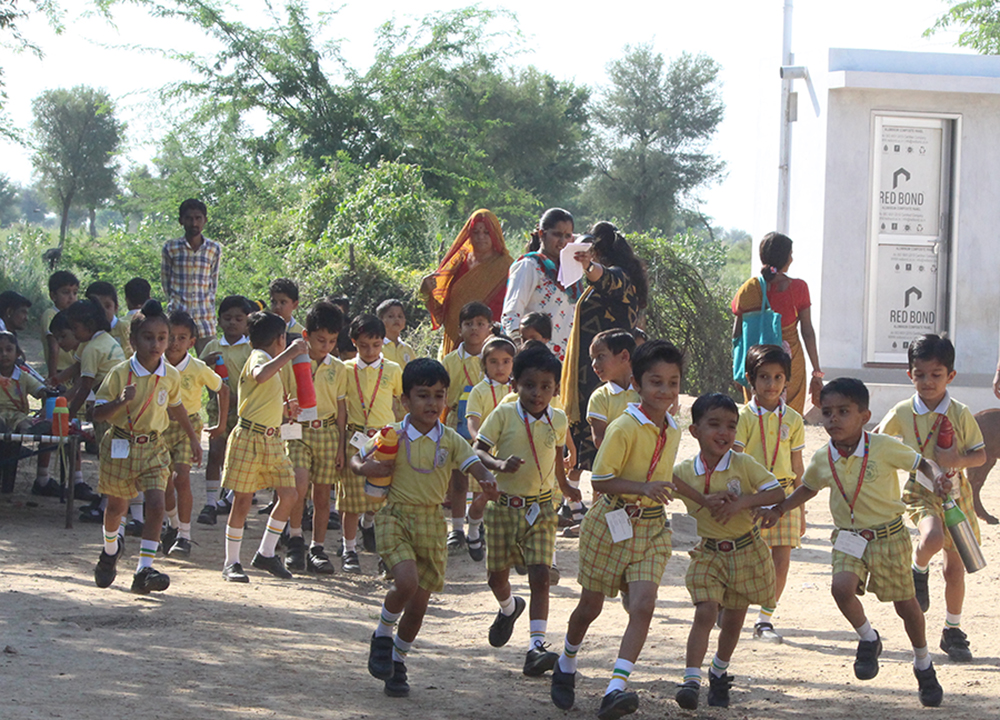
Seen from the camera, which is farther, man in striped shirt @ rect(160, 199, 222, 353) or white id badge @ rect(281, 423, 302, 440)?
man in striped shirt @ rect(160, 199, 222, 353)

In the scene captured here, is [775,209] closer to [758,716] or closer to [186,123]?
[758,716]

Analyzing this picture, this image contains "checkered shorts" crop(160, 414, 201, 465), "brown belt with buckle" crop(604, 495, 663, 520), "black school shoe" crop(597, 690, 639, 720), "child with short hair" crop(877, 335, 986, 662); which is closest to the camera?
"black school shoe" crop(597, 690, 639, 720)

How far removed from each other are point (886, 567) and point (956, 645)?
92 cm

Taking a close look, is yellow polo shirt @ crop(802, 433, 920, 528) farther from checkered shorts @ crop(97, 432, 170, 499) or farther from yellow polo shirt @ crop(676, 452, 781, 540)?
checkered shorts @ crop(97, 432, 170, 499)

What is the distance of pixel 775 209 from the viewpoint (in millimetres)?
14477

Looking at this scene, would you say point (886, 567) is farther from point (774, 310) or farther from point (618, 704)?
point (774, 310)

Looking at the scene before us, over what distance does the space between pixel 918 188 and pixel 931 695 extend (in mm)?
9800

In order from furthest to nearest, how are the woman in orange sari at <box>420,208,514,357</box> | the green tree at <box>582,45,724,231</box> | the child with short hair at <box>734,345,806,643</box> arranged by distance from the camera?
the green tree at <box>582,45,724,231</box>, the woman in orange sari at <box>420,208,514,357</box>, the child with short hair at <box>734,345,806,643</box>

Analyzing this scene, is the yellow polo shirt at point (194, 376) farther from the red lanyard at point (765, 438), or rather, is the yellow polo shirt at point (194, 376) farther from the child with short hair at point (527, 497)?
the red lanyard at point (765, 438)

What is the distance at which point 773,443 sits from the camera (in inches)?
217

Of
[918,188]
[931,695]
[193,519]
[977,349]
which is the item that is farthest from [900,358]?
[931,695]

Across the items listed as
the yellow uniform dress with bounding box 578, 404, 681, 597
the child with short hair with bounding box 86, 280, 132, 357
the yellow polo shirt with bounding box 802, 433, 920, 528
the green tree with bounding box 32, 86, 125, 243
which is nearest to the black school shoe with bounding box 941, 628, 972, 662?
the yellow polo shirt with bounding box 802, 433, 920, 528

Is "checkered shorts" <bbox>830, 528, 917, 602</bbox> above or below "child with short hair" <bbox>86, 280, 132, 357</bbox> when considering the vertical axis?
below

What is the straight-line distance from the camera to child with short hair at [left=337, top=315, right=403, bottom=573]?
703 cm
